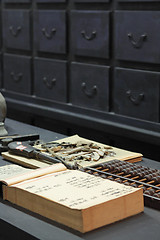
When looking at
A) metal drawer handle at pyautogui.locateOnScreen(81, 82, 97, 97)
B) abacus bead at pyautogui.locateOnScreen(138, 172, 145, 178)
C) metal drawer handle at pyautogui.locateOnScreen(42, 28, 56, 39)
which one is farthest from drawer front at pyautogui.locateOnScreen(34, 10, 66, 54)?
abacus bead at pyautogui.locateOnScreen(138, 172, 145, 178)

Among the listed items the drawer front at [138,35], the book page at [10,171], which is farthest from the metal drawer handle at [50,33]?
the book page at [10,171]

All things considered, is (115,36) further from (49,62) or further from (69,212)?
(69,212)

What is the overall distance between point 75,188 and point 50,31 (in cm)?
216

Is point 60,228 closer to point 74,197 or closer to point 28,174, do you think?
point 74,197

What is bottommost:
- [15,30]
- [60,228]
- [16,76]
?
[16,76]

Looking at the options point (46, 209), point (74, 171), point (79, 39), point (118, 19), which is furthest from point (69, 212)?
point (79, 39)

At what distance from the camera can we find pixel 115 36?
2791 mm

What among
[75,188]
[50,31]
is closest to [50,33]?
[50,31]

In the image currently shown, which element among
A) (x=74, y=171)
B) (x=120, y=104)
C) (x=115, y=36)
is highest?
(x=115, y=36)

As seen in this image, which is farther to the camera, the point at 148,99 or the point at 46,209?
the point at 148,99

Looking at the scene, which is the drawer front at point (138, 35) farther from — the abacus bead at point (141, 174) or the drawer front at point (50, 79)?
the abacus bead at point (141, 174)

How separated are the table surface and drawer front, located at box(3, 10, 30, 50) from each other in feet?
7.70

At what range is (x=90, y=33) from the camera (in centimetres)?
294

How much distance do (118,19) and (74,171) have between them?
1592mm
